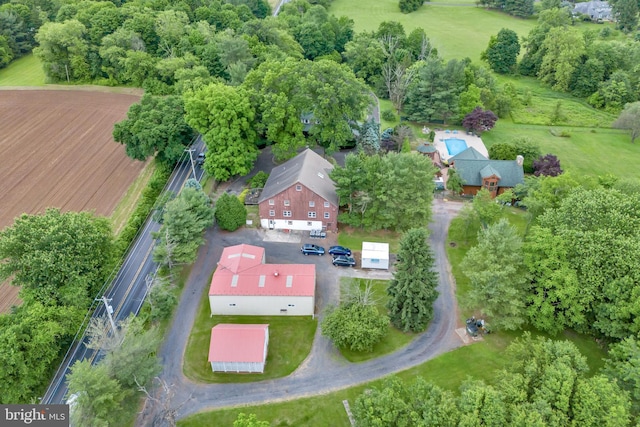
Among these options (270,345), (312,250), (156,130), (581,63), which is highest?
(581,63)

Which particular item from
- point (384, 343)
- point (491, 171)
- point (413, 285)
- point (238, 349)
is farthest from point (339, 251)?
point (491, 171)

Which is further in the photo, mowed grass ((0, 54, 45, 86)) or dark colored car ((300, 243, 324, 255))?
mowed grass ((0, 54, 45, 86))

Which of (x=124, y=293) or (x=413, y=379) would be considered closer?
(x=413, y=379)

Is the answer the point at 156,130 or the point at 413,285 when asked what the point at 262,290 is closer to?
the point at 413,285

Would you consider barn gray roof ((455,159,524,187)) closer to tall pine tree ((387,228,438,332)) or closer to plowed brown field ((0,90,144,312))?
tall pine tree ((387,228,438,332))

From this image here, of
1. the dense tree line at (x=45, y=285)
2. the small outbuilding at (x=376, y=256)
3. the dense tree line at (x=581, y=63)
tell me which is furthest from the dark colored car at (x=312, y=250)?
the dense tree line at (x=581, y=63)

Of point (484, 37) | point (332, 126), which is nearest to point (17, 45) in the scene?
point (332, 126)

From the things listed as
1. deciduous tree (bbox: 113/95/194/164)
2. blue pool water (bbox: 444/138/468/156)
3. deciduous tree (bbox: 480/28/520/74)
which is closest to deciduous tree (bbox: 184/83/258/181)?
deciduous tree (bbox: 113/95/194/164)
